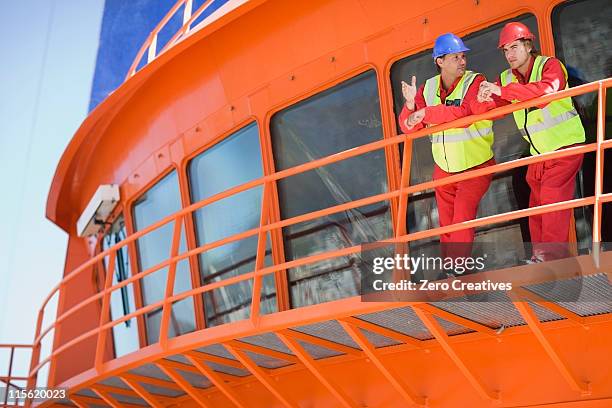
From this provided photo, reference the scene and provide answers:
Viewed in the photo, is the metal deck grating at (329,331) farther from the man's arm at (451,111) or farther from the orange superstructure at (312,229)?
the man's arm at (451,111)

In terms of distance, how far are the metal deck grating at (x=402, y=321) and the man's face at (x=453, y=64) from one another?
70.4 inches

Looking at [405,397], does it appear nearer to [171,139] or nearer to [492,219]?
[492,219]

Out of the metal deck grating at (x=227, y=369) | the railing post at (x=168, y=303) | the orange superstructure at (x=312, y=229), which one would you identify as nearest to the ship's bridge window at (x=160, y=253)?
the orange superstructure at (x=312, y=229)

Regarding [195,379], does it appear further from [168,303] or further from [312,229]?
[312,229]

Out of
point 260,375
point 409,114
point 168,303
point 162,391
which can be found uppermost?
point 409,114

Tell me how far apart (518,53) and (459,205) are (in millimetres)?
1185

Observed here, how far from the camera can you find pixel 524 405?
806cm

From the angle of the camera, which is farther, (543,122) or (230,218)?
(230,218)

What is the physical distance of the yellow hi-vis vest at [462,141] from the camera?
768 centimetres

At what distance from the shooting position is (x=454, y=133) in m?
7.70

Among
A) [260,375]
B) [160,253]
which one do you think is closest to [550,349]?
[260,375]

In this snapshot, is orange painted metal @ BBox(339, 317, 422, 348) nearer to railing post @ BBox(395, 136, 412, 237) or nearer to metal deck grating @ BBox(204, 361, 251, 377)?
railing post @ BBox(395, 136, 412, 237)

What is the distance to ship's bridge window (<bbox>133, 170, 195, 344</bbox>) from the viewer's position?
11195 mm

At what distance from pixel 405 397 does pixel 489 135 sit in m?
2.30
